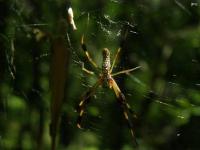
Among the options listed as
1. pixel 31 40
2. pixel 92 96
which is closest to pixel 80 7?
pixel 31 40

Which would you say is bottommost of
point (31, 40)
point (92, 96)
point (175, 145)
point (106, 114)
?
point (175, 145)

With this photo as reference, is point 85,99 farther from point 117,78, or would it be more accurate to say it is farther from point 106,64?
point 106,64

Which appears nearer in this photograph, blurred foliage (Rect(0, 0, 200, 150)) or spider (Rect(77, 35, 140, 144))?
spider (Rect(77, 35, 140, 144))

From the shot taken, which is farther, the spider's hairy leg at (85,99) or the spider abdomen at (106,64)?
the spider's hairy leg at (85,99)

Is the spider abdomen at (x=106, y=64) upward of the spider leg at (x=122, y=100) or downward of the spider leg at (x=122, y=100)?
upward

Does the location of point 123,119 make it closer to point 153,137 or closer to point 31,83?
point 153,137

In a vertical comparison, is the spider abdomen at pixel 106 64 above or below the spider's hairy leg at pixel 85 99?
above

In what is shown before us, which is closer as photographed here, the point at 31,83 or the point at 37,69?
A: the point at 37,69

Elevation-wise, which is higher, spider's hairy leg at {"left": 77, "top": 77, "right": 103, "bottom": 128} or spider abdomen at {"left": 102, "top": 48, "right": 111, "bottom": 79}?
spider abdomen at {"left": 102, "top": 48, "right": 111, "bottom": 79}

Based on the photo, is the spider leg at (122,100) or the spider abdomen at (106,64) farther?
the spider leg at (122,100)
